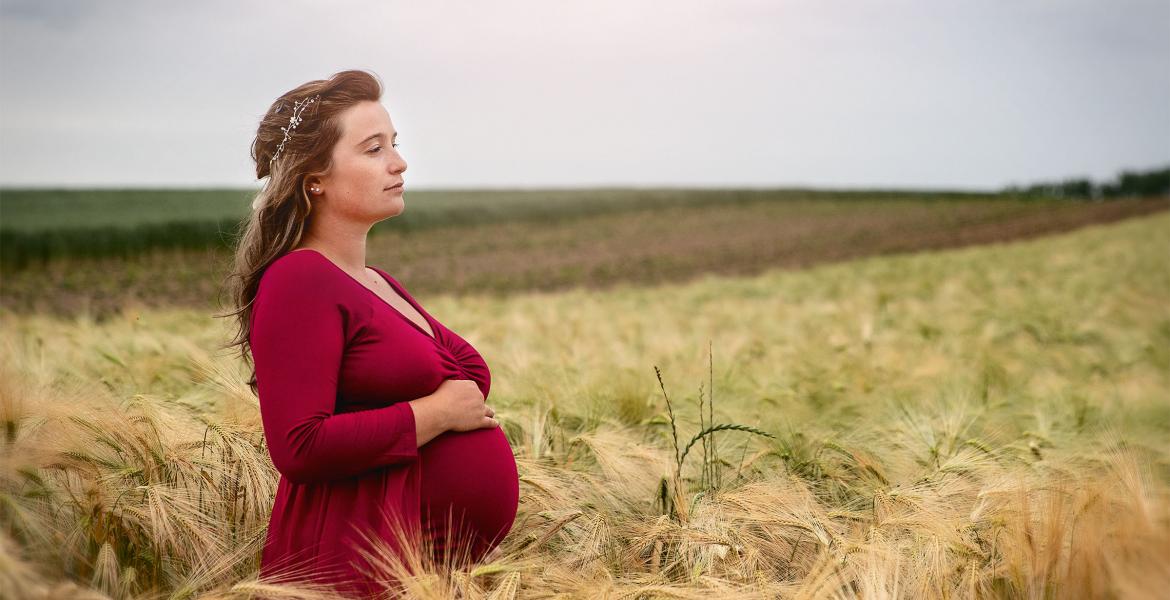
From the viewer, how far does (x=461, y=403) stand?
1.88 meters

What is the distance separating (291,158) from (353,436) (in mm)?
646

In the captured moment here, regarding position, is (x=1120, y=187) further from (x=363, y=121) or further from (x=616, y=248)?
(x=363, y=121)

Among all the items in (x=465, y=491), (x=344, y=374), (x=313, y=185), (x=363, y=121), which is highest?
(x=363, y=121)

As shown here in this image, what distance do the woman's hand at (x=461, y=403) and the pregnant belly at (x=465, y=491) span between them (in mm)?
49

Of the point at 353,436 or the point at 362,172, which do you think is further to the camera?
the point at 362,172

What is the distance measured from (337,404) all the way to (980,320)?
7.74 meters

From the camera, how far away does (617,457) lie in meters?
2.62

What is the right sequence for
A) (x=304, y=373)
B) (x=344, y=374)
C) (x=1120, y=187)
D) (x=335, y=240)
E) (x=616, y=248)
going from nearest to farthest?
(x=304, y=373) < (x=344, y=374) < (x=335, y=240) < (x=616, y=248) < (x=1120, y=187)

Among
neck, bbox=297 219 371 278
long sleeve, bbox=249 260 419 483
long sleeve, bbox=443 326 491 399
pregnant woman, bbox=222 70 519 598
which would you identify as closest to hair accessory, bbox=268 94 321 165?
pregnant woman, bbox=222 70 519 598

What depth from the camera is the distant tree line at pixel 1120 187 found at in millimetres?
52031

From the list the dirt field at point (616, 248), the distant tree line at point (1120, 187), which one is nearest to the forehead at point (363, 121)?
the dirt field at point (616, 248)

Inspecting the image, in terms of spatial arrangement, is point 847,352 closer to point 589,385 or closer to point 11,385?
point 589,385

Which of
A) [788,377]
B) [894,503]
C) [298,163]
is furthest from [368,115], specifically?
[788,377]

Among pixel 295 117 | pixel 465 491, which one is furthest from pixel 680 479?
pixel 295 117
